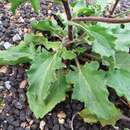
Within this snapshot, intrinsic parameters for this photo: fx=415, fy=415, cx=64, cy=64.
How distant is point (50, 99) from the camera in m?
2.07

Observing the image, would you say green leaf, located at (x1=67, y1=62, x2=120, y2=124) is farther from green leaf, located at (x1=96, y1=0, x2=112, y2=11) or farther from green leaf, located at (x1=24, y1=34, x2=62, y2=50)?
green leaf, located at (x1=96, y1=0, x2=112, y2=11)

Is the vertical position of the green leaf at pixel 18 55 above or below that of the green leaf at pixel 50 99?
above

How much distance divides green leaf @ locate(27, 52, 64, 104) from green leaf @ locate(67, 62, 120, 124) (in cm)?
11

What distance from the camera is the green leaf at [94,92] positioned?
195cm

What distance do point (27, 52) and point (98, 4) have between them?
0.63m

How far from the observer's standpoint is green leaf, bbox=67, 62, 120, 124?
6.39 ft

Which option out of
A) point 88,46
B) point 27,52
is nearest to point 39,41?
point 27,52

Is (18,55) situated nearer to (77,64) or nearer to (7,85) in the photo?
(7,85)

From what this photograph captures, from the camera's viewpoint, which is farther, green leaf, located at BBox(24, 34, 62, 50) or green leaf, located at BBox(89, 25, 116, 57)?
green leaf, located at BBox(24, 34, 62, 50)

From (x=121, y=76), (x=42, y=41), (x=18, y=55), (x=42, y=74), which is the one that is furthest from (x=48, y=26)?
(x=121, y=76)

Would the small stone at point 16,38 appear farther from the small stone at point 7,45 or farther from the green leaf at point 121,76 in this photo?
the green leaf at point 121,76

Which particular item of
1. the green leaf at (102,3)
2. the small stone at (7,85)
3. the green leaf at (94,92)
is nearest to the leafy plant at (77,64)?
the green leaf at (94,92)

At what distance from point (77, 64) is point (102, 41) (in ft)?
0.81

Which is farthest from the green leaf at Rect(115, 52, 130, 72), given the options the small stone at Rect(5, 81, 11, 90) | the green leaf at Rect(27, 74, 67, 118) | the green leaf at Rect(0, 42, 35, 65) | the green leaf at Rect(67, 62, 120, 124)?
the small stone at Rect(5, 81, 11, 90)
